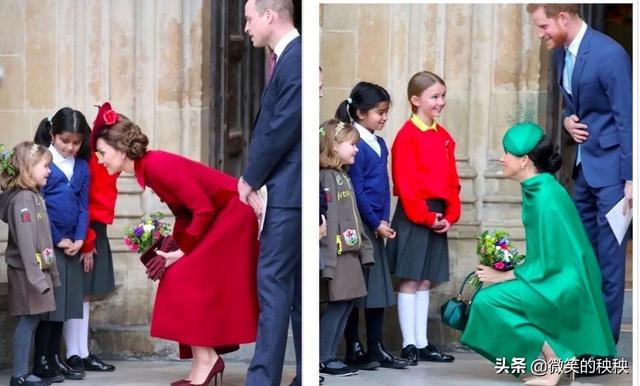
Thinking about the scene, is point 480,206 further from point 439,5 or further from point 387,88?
point 439,5

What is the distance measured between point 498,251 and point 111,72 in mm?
2751

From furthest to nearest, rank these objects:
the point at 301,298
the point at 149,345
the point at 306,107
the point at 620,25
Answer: the point at 620,25, the point at 149,345, the point at 301,298, the point at 306,107

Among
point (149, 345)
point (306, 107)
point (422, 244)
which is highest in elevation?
point (306, 107)

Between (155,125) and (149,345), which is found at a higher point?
(155,125)

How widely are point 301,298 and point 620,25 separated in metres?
7.15

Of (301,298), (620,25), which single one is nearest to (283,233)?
(301,298)

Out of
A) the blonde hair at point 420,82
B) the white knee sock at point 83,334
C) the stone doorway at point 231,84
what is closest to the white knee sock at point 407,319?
the blonde hair at point 420,82

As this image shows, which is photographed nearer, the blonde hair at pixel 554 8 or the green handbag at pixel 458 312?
the blonde hair at pixel 554 8

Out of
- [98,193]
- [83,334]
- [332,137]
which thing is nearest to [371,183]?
[332,137]

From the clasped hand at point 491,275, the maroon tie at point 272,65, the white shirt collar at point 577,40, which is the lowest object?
the clasped hand at point 491,275

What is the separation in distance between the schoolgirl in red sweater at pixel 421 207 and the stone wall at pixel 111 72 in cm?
164

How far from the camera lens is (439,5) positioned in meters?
7.77

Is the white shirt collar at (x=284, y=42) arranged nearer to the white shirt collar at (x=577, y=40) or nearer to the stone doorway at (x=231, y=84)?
the white shirt collar at (x=577, y=40)

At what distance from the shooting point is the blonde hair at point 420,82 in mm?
7160
